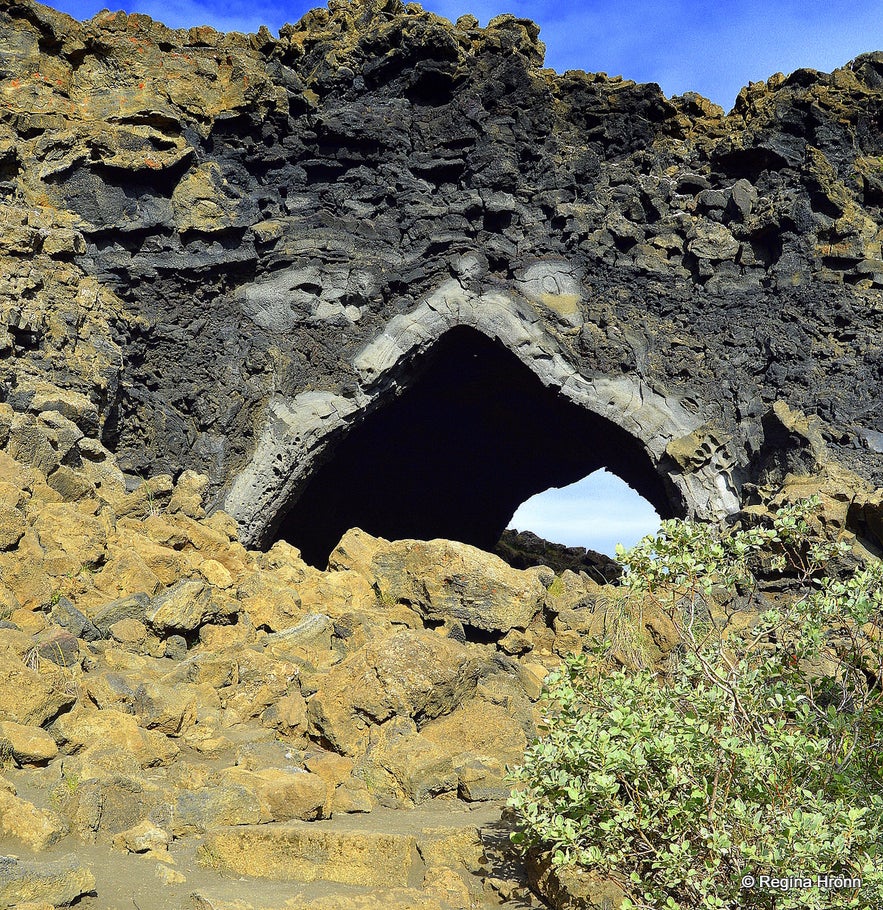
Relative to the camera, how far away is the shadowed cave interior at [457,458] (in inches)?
513

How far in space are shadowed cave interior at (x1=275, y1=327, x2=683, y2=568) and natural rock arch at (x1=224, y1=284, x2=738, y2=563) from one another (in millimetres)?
27

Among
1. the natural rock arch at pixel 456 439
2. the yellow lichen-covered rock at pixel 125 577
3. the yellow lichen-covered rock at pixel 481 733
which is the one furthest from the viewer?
the natural rock arch at pixel 456 439

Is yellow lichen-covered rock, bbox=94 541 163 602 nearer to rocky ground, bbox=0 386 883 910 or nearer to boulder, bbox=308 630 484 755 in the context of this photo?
rocky ground, bbox=0 386 883 910

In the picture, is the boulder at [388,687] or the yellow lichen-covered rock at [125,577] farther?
the yellow lichen-covered rock at [125,577]

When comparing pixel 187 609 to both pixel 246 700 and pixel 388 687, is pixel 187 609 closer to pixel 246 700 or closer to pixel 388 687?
pixel 246 700

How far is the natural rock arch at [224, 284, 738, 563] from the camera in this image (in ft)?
37.2

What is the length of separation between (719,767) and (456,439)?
1192cm

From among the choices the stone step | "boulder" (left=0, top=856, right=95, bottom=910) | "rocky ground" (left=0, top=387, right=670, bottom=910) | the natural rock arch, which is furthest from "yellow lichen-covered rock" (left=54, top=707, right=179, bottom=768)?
the natural rock arch

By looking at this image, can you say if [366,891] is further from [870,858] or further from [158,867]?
[870,858]

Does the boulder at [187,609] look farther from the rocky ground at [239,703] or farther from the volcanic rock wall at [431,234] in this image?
the volcanic rock wall at [431,234]

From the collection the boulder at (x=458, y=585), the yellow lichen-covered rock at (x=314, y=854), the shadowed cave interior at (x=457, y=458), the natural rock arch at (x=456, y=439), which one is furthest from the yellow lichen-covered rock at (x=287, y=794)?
the shadowed cave interior at (x=457, y=458)

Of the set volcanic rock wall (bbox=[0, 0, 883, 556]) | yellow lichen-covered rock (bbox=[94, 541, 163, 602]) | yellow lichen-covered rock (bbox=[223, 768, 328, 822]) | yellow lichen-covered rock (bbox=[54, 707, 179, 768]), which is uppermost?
volcanic rock wall (bbox=[0, 0, 883, 556])

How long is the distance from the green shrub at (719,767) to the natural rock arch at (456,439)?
22.1ft

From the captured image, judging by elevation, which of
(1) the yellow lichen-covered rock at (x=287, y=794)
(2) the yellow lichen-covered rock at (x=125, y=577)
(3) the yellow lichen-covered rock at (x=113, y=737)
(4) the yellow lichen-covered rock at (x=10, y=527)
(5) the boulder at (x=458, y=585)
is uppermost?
(5) the boulder at (x=458, y=585)
